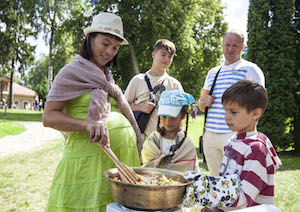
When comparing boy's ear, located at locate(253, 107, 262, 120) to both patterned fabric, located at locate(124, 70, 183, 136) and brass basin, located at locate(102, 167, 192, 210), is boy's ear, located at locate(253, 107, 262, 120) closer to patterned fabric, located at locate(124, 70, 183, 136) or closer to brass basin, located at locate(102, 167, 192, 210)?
brass basin, located at locate(102, 167, 192, 210)

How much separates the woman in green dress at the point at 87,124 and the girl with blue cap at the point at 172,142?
0.42m

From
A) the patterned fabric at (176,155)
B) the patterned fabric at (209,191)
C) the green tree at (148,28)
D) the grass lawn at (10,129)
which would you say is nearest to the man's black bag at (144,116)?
the patterned fabric at (176,155)

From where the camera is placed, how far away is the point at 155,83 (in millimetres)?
3709

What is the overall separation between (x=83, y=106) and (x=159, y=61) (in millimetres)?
1686

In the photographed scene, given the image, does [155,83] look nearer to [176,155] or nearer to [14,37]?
[176,155]

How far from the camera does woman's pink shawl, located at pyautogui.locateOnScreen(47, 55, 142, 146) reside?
212 cm

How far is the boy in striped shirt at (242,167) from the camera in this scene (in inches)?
64.6

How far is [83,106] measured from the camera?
2193mm

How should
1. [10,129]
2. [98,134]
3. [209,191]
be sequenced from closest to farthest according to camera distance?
[209,191]
[98,134]
[10,129]

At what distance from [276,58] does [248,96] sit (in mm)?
10098

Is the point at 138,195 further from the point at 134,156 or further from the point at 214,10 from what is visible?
the point at 214,10

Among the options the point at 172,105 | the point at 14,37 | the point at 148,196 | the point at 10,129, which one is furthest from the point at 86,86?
the point at 14,37

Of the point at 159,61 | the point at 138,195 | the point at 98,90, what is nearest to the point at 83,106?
the point at 98,90

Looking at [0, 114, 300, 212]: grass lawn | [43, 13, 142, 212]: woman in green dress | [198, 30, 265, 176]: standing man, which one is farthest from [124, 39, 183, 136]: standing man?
[0, 114, 300, 212]: grass lawn
